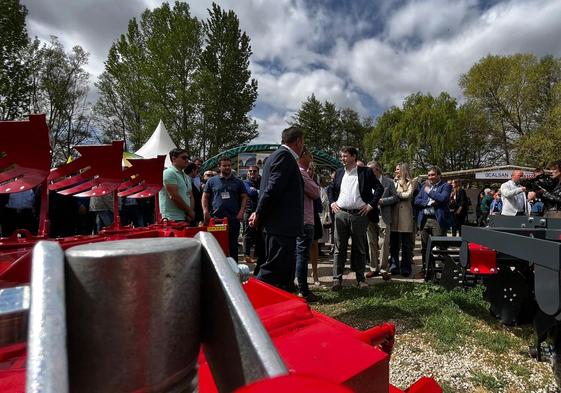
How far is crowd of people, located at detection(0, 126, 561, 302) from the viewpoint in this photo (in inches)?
141

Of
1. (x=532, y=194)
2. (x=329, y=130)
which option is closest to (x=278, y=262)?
(x=532, y=194)

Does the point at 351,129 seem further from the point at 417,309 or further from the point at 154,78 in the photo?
the point at 417,309

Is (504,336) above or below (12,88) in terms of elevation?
below

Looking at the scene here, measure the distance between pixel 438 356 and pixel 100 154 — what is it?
3435mm

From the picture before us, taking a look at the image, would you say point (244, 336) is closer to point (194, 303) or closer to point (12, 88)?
point (194, 303)

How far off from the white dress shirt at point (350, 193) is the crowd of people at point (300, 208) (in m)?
0.01

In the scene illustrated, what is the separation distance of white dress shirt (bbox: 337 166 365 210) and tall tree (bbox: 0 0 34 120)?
24.6 meters

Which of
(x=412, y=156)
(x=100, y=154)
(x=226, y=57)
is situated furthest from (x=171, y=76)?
(x=412, y=156)

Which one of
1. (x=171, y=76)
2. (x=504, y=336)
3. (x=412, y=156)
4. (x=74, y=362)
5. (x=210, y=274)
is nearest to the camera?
(x=74, y=362)

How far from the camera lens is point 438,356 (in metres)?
2.94

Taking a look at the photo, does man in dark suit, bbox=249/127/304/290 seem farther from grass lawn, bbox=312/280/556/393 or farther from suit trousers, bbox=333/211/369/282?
suit trousers, bbox=333/211/369/282

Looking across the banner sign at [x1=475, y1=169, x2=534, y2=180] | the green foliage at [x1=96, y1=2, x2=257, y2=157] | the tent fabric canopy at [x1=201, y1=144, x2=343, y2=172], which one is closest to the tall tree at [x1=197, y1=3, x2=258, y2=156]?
the green foliage at [x1=96, y1=2, x2=257, y2=157]

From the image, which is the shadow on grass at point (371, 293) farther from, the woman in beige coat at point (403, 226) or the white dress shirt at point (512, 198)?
the white dress shirt at point (512, 198)

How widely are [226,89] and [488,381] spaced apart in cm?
2900
